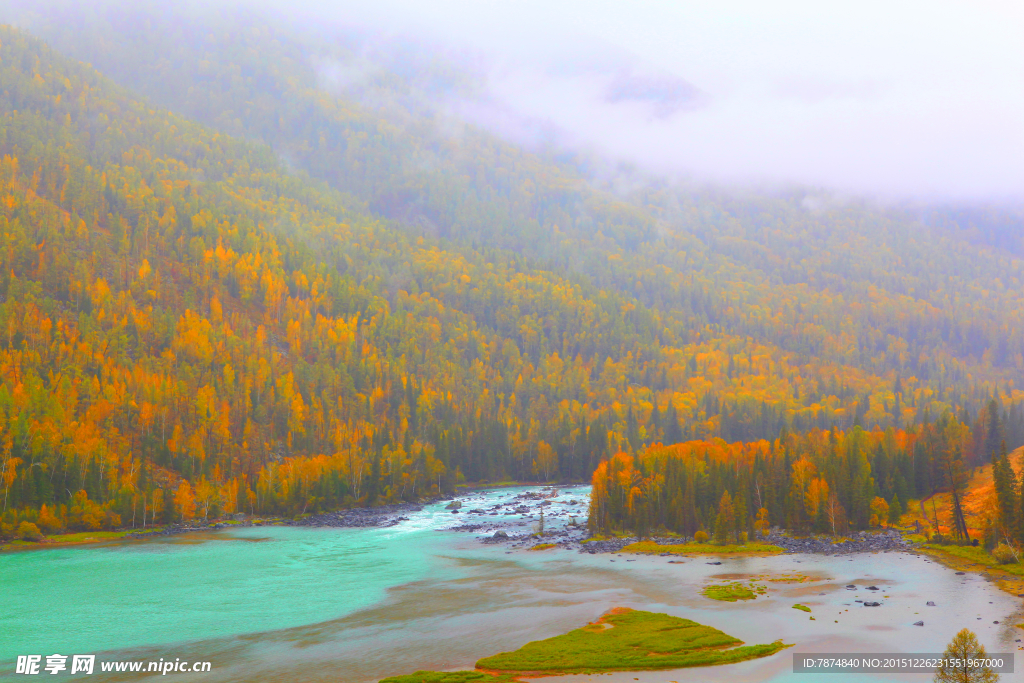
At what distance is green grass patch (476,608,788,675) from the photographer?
2158 inches

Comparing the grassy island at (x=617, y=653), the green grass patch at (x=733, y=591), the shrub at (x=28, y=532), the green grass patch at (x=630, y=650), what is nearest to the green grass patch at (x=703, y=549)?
the green grass patch at (x=733, y=591)

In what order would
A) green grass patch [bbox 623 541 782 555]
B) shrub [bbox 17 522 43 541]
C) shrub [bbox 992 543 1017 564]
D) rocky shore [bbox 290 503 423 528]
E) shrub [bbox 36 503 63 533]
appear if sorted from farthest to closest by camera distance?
rocky shore [bbox 290 503 423 528], shrub [bbox 36 503 63 533], shrub [bbox 17 522 43 541], green grass patch [bbox 623 541 782 555], shrub [bbox 992 543 1017 564]

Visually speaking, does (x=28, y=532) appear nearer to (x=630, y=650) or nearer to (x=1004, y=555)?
(x=630, y=650)

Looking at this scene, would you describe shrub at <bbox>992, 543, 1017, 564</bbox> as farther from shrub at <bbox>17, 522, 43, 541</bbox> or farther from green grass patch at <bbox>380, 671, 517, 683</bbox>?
shrub at <bbox>17, 522, 43, 541</bbox>

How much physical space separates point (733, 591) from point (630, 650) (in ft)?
85.6

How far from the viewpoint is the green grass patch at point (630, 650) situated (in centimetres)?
5481

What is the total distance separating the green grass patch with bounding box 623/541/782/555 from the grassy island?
4736 cm

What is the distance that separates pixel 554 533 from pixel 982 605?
252ft

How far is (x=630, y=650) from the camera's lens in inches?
2306

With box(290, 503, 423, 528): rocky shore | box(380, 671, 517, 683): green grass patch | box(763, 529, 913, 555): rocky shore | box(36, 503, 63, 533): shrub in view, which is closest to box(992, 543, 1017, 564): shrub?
box(763, 529, 913, 555): rocky shore

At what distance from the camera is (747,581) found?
285ft

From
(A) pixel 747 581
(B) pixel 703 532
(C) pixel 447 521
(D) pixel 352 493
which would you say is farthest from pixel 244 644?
(D) pixel 352 493

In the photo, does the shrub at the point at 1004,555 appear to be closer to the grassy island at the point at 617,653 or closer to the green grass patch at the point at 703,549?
the green grass patch at the point at 703,549

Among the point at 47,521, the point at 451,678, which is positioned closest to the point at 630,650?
the point at 451,678
